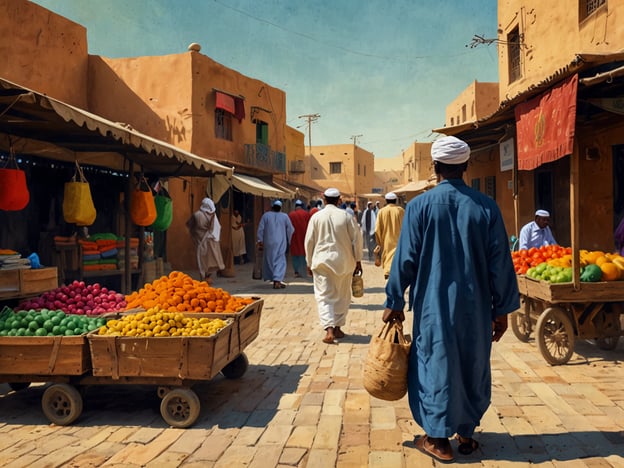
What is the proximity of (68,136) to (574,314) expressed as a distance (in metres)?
7.05

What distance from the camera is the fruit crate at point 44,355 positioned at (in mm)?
3838

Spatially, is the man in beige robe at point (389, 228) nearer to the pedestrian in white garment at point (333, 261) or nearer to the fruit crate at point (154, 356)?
the pedestrian in white garment at point (333, 261)

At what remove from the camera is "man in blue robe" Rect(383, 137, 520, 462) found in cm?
312

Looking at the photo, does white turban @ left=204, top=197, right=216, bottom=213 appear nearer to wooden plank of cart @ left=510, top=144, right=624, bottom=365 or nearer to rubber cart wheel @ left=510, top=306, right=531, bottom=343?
rubber cart wheel @ left=510, top=306, right=531, bottom=343

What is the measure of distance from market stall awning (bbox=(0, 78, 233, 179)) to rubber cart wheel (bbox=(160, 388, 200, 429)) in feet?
10.4

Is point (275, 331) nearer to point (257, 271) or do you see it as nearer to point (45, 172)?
point (45, 172)

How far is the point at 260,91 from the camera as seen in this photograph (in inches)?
857

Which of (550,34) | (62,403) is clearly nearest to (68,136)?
(62,403)

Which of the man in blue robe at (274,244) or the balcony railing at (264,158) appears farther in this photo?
the balcony railing at (264,158)

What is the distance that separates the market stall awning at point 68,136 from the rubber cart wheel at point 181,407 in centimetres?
318

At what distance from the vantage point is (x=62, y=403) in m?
3.91

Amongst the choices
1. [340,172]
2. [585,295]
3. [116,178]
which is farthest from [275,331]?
[340,172]

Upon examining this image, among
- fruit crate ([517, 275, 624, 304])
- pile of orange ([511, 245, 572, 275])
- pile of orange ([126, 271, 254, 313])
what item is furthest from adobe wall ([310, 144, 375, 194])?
pile of orange ([126, 271, 254, 313])

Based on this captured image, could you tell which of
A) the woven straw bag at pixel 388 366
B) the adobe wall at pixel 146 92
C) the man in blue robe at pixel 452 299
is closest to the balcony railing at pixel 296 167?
the adobe wall at pixel 146 92
